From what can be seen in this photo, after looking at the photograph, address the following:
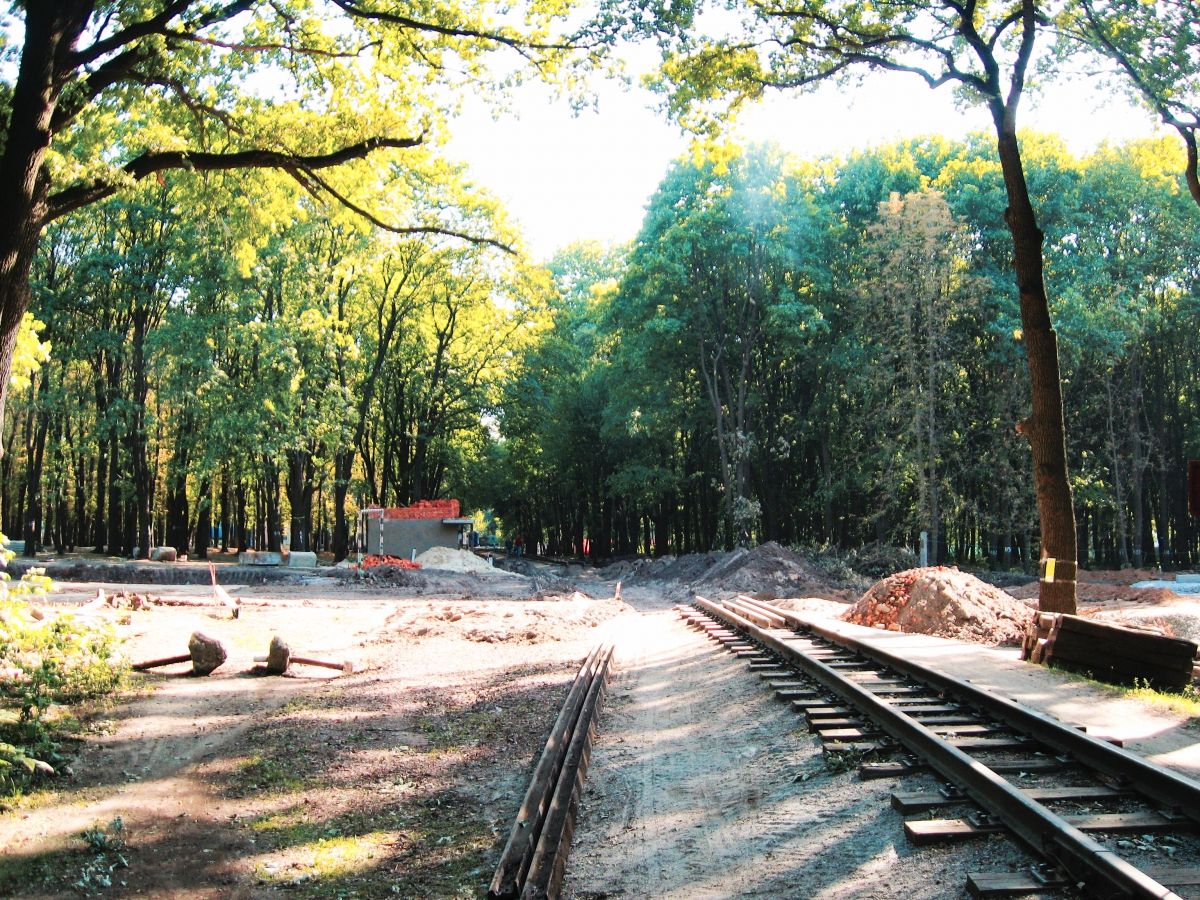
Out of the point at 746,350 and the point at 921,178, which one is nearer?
the point at 921,178

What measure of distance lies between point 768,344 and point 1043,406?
94.1 feet

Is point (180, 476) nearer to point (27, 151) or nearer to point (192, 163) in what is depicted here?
point (192, 163)

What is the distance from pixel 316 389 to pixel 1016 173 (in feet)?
108

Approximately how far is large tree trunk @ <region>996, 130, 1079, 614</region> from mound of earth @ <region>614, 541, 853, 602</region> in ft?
42.6

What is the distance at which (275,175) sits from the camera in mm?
13000

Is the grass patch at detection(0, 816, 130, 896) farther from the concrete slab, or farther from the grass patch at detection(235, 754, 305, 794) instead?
the concrete slab

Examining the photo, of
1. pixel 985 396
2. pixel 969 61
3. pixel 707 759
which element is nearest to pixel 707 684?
pixel 707 759

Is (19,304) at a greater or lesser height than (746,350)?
lesser

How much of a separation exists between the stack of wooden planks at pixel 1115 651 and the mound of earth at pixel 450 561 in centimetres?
2738

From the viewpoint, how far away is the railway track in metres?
3.86

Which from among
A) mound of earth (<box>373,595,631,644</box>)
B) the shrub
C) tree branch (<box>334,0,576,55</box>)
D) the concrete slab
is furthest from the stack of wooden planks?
the shrub

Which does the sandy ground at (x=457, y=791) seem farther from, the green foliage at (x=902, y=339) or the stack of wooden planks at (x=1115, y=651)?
the green foliage at (x=902, y=339)

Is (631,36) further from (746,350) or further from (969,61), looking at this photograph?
(746,350)

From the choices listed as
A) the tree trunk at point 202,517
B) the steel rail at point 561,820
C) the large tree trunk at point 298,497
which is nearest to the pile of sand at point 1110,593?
the steel rail at point 561,820
